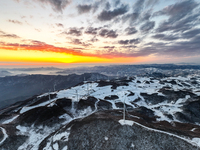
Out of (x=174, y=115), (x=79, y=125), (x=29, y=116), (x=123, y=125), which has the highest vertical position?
(x=123, y=125)

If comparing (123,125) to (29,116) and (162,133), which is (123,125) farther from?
(29,116)

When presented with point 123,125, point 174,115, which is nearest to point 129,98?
point 174,115

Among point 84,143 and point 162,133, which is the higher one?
point 162,133

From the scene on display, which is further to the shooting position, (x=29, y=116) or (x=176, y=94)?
(x=176, y=94)

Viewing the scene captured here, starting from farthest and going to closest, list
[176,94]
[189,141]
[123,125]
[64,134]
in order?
[176,94], [64,134], [123,125], [189,141]

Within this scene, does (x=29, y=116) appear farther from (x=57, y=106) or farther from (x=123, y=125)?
(x=123, y=125)

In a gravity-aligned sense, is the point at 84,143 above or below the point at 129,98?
above

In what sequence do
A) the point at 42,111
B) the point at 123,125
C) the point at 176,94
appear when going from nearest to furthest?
1. the point at 123,125
2. the point at 42,111
3. the point at 176,94

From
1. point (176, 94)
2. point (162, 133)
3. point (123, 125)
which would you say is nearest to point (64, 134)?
point (123, 125)

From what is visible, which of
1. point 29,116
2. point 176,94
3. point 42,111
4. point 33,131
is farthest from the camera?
point 176,94
